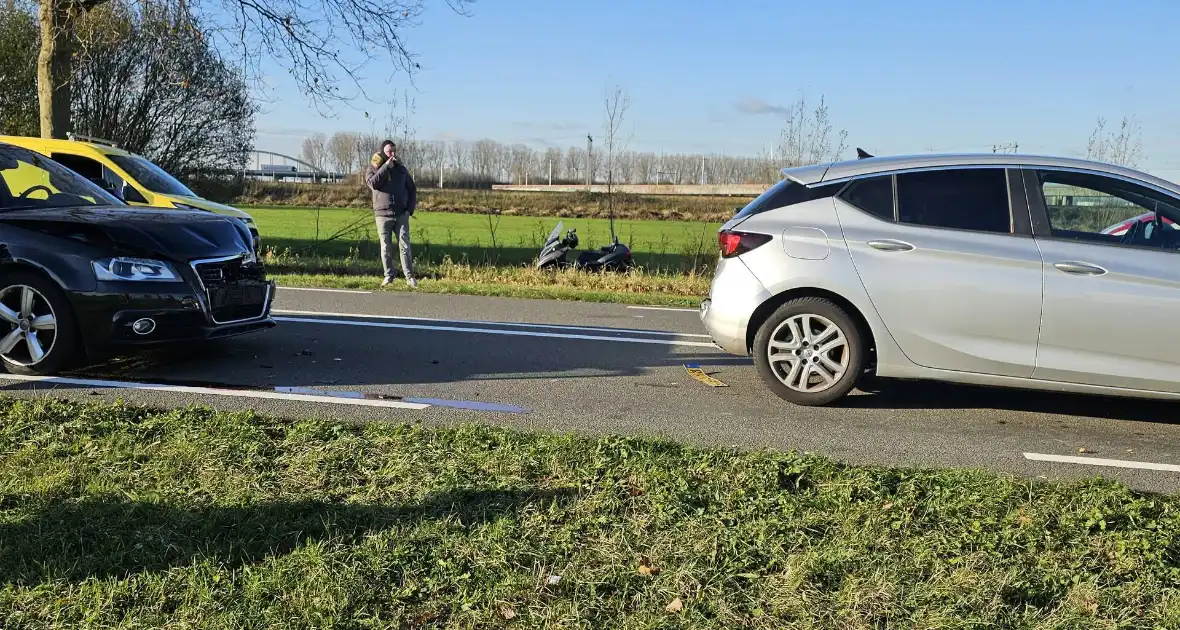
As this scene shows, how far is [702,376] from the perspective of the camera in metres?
7.18

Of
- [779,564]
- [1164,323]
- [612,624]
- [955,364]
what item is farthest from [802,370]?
[612,624]

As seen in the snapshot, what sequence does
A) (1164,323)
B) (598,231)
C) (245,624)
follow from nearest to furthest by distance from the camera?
(245,624)
(1164,323)
(598,231)

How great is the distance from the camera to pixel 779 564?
11.6 ft

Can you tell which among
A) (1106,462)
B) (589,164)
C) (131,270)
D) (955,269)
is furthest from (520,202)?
(1106,462)

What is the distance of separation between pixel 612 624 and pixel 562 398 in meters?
3.12

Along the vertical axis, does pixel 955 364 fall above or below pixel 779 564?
above

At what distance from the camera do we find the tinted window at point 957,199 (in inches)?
234

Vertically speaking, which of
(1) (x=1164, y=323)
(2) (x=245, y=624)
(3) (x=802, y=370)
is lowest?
(2) (x=245, y=624)

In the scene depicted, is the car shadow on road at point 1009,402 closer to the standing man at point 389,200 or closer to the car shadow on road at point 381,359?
the car shadow on road at point 381,359

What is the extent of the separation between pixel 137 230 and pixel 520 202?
37.5m

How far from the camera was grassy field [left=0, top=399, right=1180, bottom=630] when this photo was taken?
3205 mm

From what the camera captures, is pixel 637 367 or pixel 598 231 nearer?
pixel 637 367

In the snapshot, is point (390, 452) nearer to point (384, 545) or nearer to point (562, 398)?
point (384, 545)

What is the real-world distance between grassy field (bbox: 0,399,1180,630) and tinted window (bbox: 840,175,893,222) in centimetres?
211
